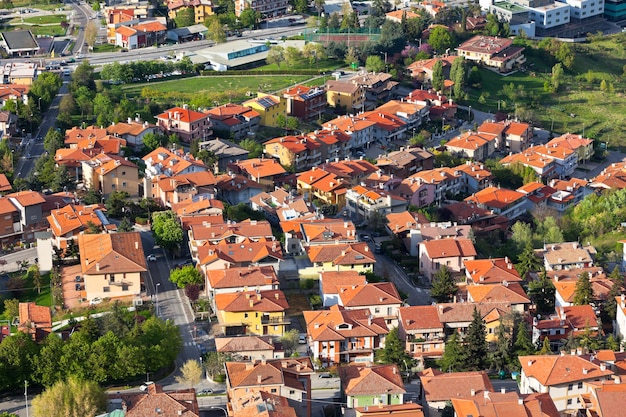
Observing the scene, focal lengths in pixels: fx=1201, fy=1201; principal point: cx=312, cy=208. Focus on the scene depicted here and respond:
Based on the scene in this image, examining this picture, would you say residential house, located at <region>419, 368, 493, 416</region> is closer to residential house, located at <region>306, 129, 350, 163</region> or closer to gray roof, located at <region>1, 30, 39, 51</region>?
residential house, located at <region>306, 129, 350, 163</region>

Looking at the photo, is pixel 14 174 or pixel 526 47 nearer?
pixel 14 174

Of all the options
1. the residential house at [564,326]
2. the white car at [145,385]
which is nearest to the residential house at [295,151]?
the residential house at [564,326]

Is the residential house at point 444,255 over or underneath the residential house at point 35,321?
underneath

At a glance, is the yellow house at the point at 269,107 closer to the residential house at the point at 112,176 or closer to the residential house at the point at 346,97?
the residential house at the point at 346,97

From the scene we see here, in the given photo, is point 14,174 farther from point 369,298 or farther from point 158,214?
point 369,298

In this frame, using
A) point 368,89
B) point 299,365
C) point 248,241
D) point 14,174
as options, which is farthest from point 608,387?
point 368,89

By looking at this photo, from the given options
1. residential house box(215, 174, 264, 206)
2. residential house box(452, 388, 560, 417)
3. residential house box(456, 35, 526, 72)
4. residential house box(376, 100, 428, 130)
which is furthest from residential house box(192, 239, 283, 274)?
residential house box(456, 35, 526, 72)

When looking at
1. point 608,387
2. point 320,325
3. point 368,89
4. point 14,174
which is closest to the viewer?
point 608,387
